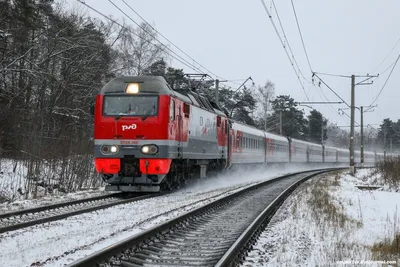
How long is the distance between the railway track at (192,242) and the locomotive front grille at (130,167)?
3509mm

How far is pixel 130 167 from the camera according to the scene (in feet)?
47.5

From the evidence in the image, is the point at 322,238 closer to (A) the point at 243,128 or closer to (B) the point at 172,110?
(B) the point at 172,110

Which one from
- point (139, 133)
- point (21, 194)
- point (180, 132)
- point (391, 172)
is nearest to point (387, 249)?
point (139, 133)

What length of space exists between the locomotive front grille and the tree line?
278 centimetres

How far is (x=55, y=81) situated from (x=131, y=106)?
31.2 ft

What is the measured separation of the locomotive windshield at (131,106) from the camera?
47.8ft

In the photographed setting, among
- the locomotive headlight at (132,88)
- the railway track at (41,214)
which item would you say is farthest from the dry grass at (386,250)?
the locomotive headlight at (132,88)

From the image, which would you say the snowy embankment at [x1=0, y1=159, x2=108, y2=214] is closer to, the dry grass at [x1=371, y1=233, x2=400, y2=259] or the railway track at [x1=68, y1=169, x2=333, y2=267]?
the railway track at [x1=68, y1=169, x2=333, y2=267]

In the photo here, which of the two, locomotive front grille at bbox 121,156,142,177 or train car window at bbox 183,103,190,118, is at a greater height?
train car window at bbox 183,103,190,118

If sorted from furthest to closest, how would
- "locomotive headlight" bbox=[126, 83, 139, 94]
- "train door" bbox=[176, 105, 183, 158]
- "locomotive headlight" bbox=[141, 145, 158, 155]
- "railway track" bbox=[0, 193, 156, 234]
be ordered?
"train door" bbox=[176, 105, 183, 158]
"locomotive headlight" bbox=[126, 83, 139, 94]
"locomotive headlight" bbox=[141, 145, 158, 155]
"railway track" bbox=[0, 193, 156, 234]

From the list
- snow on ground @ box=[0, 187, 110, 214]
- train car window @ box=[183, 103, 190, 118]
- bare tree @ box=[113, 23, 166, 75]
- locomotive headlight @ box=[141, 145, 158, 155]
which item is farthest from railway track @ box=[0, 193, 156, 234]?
bare tree @ box=[113, 23, 166, 75]

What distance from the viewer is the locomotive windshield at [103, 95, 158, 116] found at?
14.6 m

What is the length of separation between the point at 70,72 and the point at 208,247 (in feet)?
79.7

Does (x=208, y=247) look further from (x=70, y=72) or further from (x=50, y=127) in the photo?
(x=70, y=72)
